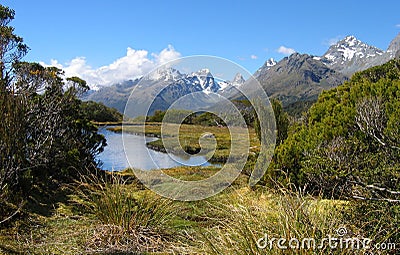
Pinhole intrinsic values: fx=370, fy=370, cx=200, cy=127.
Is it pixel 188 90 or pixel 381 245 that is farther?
pixel 188 90

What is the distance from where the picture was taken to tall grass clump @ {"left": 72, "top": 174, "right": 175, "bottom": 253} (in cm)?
450

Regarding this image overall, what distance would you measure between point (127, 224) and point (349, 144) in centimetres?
398

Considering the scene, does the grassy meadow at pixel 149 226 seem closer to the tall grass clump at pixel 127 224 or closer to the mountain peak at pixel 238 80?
the tall grass clump at pixel 127 224

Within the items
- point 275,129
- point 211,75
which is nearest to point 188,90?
point 211,75

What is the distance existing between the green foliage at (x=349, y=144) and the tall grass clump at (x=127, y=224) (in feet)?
5.91

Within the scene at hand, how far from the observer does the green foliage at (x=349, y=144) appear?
4750mm

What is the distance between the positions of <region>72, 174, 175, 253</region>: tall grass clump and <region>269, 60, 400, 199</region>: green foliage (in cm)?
180

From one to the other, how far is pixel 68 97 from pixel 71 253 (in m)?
6.38

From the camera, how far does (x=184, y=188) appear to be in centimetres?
761

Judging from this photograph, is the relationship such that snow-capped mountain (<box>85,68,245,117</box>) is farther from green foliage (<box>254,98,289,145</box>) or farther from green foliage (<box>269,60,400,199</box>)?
green foliage (<box>254,98,289,145</box>)

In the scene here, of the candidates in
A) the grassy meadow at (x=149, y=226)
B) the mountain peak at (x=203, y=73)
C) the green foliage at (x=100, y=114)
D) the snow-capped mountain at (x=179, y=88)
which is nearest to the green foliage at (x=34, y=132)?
the grassy meadow at (x=149, y=226)

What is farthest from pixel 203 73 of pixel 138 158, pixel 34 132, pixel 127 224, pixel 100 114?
pixel 100 114

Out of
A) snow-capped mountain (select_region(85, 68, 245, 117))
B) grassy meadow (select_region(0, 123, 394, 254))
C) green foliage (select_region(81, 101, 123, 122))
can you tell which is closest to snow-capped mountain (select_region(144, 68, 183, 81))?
snow-capped mountain (select_region(85, 68, 245, 117))

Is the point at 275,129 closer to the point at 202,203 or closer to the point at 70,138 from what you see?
the point at 202,203
